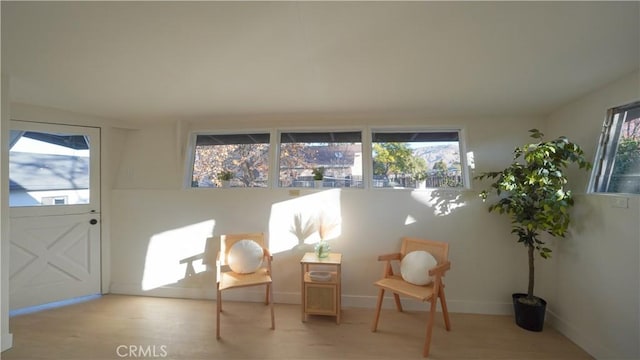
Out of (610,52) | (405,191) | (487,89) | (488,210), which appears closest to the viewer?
(610,52)

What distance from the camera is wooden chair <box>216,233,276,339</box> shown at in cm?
228

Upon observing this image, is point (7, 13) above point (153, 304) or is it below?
above

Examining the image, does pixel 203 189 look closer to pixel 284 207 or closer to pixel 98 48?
pixel 284 207

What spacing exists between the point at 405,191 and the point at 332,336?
5.28ft

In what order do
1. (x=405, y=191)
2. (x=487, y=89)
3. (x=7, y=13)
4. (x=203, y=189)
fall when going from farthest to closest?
(x=203, y=189), (x=405, y=191), (x=487, y=89), (x=7, y=13)

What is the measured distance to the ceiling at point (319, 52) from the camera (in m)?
1.26

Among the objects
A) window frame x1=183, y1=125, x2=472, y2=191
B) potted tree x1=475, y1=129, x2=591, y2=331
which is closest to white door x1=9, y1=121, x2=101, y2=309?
window frame x1=183, y1=125, x2=472, y2=191

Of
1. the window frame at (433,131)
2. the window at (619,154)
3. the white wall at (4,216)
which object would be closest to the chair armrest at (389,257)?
the window frame at (433,131)

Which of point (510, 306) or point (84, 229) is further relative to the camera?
point (84, 229)

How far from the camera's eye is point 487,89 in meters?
2.08

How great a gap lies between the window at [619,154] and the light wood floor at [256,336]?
1375 millimetres

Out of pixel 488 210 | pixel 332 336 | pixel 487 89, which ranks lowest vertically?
pixel 332 336

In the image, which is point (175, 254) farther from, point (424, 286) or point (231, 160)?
point (424, 286)

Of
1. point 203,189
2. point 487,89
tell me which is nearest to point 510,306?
point 487,89
